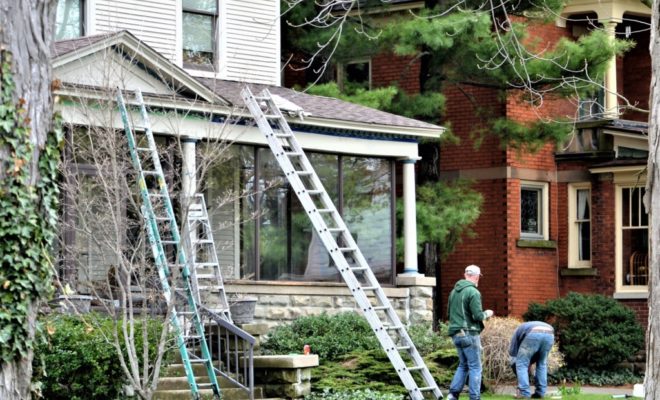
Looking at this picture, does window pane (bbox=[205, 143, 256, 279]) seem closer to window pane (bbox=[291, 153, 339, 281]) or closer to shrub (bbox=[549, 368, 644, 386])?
window pane (bbox=[291, 153, 339, 281])

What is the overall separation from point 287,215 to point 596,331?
22.8 feet

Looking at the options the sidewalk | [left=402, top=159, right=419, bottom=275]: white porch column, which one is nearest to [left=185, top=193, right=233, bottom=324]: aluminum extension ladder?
[left=402, top=159, right=419, bottom=275]: white porch column

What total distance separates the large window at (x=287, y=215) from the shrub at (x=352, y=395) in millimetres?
3362

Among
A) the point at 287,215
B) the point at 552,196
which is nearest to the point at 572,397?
the point at 287,215

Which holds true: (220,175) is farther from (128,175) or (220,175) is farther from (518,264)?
(518,264)

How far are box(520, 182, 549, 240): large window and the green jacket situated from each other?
11.3m

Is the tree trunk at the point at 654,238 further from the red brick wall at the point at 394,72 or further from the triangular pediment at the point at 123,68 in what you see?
the red brick wall at the point at 394,72

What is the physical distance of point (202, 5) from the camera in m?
23.5

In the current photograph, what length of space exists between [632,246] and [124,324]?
15.7 meters

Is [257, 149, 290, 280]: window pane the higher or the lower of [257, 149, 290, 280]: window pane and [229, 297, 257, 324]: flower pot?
the higher

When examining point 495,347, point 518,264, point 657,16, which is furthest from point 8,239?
point 518,264

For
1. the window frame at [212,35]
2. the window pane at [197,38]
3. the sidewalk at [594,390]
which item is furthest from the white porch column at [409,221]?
the window pane at [197,38]

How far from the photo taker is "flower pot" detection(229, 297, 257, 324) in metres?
19.1

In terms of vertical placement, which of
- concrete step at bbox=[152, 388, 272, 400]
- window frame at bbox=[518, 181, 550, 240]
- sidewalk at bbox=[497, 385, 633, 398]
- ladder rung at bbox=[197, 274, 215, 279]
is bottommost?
sidewalk at bbox=[497, 385, 633, 398]
